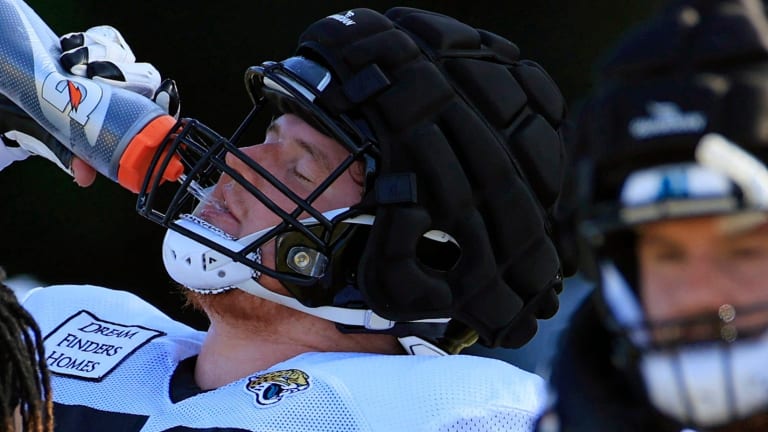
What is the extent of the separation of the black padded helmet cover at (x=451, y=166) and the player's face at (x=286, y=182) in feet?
0.21

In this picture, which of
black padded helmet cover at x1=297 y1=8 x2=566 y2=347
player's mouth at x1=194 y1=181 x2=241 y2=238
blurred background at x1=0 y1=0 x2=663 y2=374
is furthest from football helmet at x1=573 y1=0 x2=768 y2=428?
blurred background at x1=0 y1=0 x2=663 y2=374

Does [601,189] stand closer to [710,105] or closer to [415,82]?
[710,105]

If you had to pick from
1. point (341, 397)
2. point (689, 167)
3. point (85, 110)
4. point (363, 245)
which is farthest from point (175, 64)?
point (689, 167)

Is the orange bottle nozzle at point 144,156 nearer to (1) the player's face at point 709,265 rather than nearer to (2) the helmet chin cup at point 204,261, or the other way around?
(2) the helmet chin cup at point 204,261

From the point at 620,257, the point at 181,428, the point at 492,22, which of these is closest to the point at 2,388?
the point at 181,428

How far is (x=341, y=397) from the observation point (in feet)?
4.93

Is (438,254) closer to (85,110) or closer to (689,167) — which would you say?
(85,110)

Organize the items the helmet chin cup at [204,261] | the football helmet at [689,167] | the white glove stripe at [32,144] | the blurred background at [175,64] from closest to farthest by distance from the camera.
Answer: the football helmet at [689,167], the helmet chin cup at [204,261], the white glove stripe at [32,144], the blurred background at [175,64]

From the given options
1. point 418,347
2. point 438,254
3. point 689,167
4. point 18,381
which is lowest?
point 418,347

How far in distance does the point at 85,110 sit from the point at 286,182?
274mm

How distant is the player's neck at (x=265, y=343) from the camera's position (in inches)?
65.0

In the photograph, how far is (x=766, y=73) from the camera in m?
0.76

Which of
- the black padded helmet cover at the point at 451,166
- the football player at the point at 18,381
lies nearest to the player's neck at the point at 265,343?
the black padded helmet cover at the point at 451,166

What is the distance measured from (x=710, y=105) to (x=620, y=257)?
12cm
